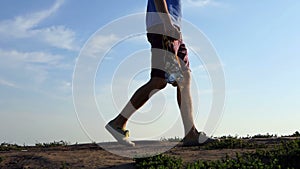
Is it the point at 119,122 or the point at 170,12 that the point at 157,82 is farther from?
the point at 170,12

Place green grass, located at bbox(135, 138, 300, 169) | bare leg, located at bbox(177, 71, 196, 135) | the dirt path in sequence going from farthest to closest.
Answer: bare leg, located at bbox(177, 71, 196, 135) → the dirt path → green grass, located at bbox(135, 138, 300, 169)

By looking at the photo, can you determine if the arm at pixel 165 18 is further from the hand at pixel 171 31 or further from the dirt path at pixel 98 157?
the dirt path at pixel 98 157

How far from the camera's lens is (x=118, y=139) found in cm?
724

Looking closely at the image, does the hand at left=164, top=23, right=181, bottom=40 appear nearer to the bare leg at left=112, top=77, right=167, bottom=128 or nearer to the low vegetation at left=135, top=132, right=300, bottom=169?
the bare leg at left=112, top=77, right=167, bottom=128

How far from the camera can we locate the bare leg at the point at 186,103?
23.7 feet

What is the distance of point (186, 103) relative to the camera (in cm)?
731

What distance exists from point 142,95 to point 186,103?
64 cm

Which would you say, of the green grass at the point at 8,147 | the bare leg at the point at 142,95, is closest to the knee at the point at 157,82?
the bare leg at the point at 142,95

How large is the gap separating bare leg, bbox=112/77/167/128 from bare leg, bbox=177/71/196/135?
32 centimetres

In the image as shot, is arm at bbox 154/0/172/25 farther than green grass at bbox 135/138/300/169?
Yes

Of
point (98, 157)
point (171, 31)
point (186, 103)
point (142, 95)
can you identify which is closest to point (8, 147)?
point (98, 157)

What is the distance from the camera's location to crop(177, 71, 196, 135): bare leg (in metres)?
7.23

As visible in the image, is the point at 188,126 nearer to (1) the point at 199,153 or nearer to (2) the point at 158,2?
(1) the point at 199,153

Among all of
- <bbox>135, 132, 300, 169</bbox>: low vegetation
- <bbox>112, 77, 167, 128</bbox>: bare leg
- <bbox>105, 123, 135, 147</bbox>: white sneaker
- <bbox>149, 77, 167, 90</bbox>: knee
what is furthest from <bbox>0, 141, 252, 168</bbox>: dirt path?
<bbox>149, 77, 167, 90</bbox>: knee
